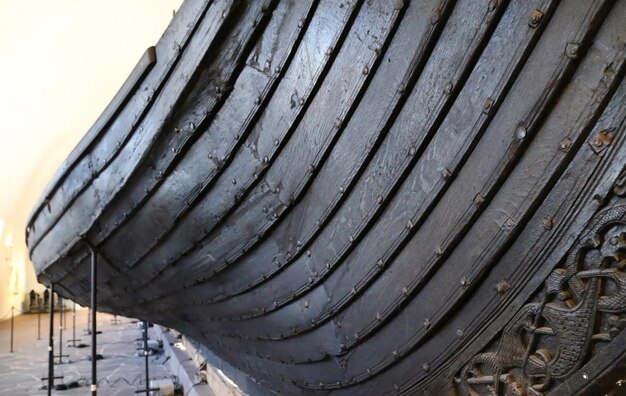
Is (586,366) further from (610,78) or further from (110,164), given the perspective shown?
(110,164)

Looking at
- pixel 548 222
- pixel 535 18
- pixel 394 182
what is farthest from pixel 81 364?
pixel 535 18

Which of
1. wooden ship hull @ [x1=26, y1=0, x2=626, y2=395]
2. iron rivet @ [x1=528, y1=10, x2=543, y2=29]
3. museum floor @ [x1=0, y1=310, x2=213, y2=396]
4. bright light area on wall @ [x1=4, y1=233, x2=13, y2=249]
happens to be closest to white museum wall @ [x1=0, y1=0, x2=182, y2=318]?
bright light area on wall @ [x1=4, y1=233, x2=13, y2=249]

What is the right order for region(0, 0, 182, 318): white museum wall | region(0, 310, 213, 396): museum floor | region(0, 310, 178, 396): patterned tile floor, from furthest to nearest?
region(0, 0, 182, 318): white museum wall → region(0, 310, 178, 396): patterned tile floor → region(0, 310, 213, 396): museum floor

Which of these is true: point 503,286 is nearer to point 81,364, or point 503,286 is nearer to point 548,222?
point 548,222

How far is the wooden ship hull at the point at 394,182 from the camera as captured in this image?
100 centimetres

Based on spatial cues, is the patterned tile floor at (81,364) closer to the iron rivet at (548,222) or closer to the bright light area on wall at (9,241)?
the bright light area on wall at (9,241)

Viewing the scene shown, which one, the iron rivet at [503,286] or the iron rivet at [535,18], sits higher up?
the iron rivet at [535,18]

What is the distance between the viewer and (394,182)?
135cm

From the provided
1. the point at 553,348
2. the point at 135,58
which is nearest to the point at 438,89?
the point at 553,348

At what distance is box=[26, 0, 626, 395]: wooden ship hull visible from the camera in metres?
1.00

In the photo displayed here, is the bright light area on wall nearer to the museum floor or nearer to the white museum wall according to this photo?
the white museum wall

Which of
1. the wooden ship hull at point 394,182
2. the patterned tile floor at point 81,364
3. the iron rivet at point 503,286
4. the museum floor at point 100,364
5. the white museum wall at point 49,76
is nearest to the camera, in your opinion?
the wooden ship hull at point 394,182

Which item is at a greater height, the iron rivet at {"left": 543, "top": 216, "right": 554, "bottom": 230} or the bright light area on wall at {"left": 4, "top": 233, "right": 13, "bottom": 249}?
the iron rivet at {"left": 543, "top": 216, "right": 554, "bottom": 230}

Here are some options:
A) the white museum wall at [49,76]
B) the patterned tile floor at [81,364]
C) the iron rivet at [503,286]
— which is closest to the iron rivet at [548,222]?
the iron rivet at [503,286]
